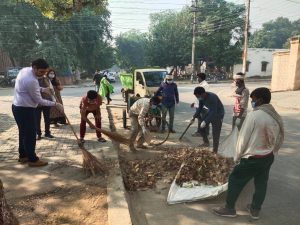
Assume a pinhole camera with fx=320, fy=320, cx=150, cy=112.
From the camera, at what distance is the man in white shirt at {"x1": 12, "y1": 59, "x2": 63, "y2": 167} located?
5488 millimetres

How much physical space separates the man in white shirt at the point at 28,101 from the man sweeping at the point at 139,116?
6.18ft

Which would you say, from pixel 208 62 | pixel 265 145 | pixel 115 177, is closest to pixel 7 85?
pixel 208 62

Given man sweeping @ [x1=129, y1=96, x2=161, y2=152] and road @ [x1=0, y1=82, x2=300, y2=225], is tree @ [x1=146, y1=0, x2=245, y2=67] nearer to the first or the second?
man sweeping @ [x1=129, y1=96, x2=161, y2=152]

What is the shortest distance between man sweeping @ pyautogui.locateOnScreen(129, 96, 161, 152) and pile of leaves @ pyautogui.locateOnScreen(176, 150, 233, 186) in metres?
1.44

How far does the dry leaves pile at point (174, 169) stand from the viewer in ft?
17.0

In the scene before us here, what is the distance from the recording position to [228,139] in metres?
5.63

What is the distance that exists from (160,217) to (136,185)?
110 centimetres

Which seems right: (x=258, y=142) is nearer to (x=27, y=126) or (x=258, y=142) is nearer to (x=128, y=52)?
(x=27, y=126)

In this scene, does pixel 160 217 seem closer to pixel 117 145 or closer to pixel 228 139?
pixel 228 139

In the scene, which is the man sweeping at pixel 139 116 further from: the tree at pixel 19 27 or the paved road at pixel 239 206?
the tree at pixel 19 27

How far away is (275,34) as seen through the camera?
90.5 m

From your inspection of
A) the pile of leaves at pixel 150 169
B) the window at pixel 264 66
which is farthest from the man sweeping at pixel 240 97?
the window at pixel 264 66

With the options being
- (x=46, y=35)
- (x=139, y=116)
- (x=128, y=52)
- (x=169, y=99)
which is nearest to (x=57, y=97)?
(x=169, y=99)

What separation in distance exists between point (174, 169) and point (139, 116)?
4.45ft
